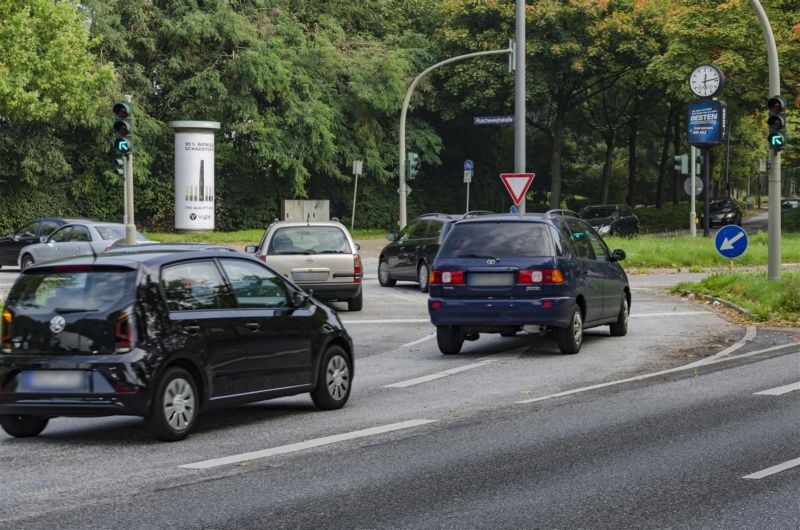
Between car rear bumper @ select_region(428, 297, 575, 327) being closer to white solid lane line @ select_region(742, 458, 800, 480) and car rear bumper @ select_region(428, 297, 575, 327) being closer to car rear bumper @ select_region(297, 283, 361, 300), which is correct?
car rear bumper @ select_region(297, 283, 361, 300)

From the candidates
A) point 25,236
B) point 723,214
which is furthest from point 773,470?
point 723,214

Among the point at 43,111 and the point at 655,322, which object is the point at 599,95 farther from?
the point at 655,322

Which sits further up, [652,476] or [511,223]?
[511,223]

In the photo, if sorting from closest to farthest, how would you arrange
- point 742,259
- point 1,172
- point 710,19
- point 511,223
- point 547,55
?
point 511,223
point 742,259
point 1,172
point 710,19
point 547,55

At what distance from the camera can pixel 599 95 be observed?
6431 centimetres

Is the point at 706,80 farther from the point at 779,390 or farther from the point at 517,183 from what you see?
the point at 779,390

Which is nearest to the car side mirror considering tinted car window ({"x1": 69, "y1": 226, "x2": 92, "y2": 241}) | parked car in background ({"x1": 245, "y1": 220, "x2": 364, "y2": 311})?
parked car in background ({"x1": 245, "y1": 220, "x2": 364, "y2": 311})

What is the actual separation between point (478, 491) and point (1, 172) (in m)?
38.8

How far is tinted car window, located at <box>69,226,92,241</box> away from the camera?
97.8 feet

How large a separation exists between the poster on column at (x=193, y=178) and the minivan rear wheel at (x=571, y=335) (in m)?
30.8

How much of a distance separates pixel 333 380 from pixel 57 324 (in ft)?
9.08

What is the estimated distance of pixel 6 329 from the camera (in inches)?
362

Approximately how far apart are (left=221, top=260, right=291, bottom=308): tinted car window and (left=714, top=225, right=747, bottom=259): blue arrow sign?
13.8m

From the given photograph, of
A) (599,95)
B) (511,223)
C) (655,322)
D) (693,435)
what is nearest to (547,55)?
(599,95)
